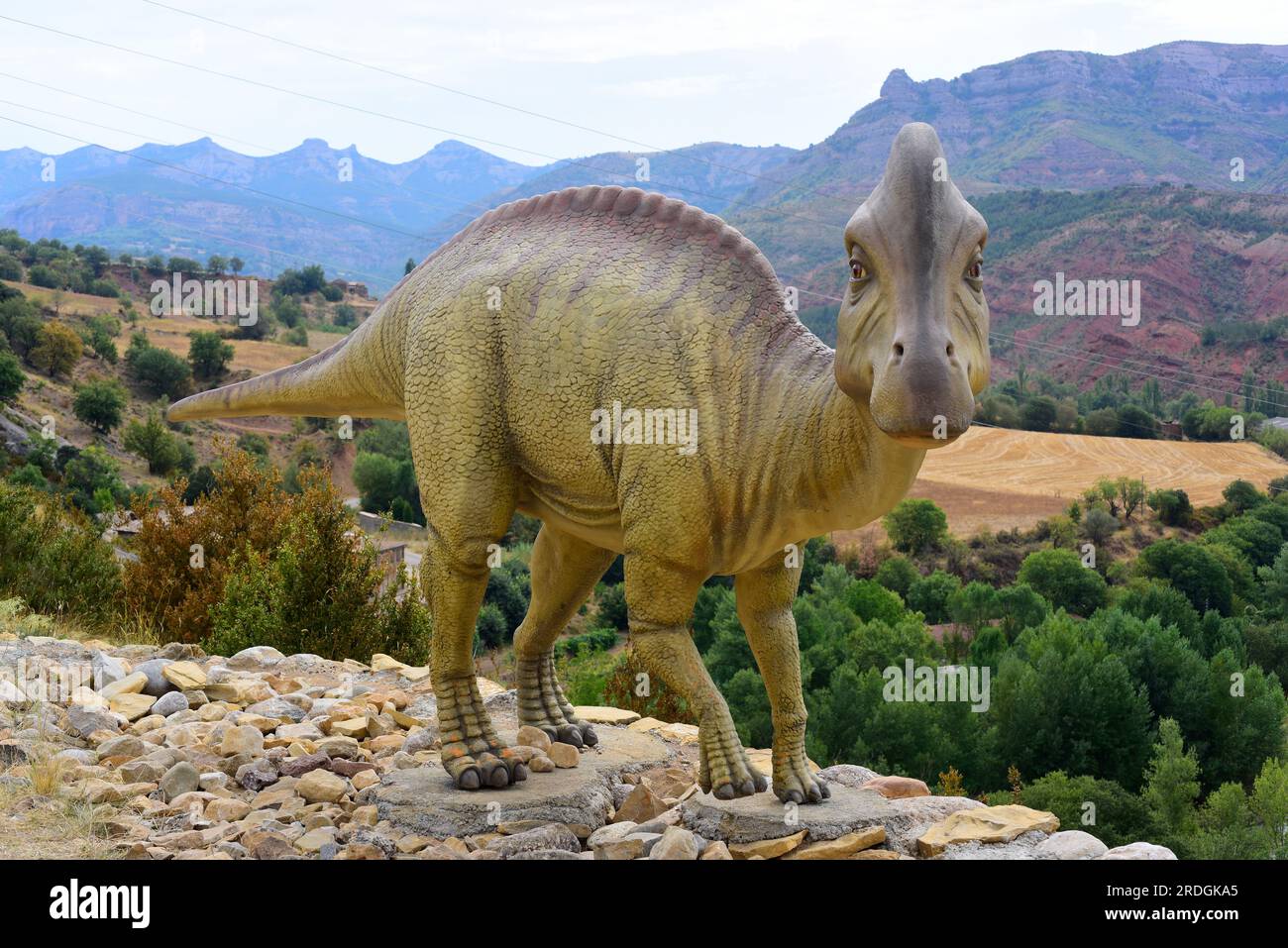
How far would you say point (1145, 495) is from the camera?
46.4m

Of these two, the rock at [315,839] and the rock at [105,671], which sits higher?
the rock at [105,671]

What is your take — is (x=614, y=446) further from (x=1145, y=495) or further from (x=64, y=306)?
(x=64, y=306)

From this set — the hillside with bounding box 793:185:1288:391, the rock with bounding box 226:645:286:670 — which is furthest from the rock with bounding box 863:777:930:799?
the hillside with bounding box 793:185:1288:391

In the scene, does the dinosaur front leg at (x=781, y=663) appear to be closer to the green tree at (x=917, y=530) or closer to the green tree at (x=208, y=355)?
the green tree at (x=917, y=530)

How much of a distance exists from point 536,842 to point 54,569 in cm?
1017

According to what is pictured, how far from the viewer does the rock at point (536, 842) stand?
555 cm

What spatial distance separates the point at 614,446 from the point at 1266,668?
82.2 ft

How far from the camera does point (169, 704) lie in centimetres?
829

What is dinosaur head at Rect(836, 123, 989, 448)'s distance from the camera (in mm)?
3801

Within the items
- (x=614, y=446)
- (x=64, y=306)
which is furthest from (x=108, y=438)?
(x=614, y=446)

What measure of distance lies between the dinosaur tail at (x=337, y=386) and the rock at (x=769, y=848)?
300 cm

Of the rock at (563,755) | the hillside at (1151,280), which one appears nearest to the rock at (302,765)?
the rock at (563,755)

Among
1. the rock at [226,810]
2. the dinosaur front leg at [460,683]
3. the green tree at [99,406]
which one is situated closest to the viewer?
the dinosaur front leg at [460,683]

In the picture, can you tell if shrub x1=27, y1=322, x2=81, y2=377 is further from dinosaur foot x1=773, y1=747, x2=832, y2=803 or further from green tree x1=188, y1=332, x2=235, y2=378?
dinosaur foot x1=773, y1=747, x2=832, y2=803
